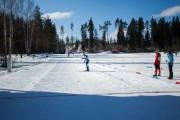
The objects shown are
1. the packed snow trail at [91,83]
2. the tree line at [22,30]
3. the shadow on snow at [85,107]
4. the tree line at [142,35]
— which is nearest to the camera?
the shadow on snow at [85,107]

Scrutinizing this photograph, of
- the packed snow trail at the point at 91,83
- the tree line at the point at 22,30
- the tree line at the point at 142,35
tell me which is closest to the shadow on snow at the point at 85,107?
Answer: the packed snow trail at the point at 91,83

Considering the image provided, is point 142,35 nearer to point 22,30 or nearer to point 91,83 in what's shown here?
point 22,30

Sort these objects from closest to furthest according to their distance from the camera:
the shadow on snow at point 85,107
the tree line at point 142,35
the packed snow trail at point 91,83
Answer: the shadow on snow at point 85,107 → the packed snow trail at point 91,83 → the tree line at point 142,35

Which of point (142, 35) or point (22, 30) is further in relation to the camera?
point (142, 35)

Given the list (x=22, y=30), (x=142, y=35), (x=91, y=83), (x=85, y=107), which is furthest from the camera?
(x=142, y=35)

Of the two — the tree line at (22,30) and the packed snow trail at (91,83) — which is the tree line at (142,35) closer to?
the tree line at (22,30)

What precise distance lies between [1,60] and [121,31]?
110 m

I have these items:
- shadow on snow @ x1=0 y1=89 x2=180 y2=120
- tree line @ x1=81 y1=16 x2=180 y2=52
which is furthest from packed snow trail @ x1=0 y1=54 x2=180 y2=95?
tree line @ x1=81 y1=16 x2=180 y2=52

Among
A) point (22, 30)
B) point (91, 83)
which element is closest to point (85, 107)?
point (91, 83)

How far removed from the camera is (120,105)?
28.5ft

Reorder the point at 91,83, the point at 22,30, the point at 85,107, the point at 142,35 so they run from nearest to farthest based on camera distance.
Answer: the point at 85,107 → the point at 91,83 → the point at 22,30 → the point at 142,35

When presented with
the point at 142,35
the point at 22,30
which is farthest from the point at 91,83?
the point at 142,35

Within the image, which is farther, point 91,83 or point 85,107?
point 91,83

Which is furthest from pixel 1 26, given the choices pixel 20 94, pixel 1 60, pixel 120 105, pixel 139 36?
pixel 139 36
